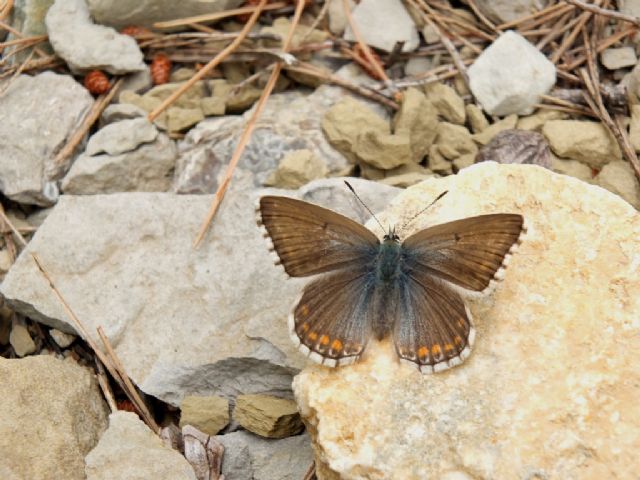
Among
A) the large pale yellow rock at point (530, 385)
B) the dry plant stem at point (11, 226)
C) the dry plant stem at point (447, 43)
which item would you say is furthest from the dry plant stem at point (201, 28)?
the large pale yellow rock at point (530, 385)

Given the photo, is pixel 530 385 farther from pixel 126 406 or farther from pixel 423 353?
pixel 126 406

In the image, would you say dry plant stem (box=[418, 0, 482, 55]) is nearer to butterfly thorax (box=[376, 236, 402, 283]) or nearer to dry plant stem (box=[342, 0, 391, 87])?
dry plant stem (box=[342, 0, 391, 87])

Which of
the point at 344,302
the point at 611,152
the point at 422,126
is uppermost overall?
the point at 344,302

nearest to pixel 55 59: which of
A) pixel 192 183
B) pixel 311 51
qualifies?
pixel 192 183

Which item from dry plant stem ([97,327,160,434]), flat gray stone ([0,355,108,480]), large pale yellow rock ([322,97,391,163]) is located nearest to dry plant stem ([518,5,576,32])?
large pale yellow rock ([322,97,391,163])

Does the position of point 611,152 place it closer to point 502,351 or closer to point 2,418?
point 502,351

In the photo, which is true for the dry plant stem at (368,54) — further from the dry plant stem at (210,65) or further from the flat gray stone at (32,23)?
the flat gray stone at (32,23)

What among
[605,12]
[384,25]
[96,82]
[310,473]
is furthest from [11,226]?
[605,12]
